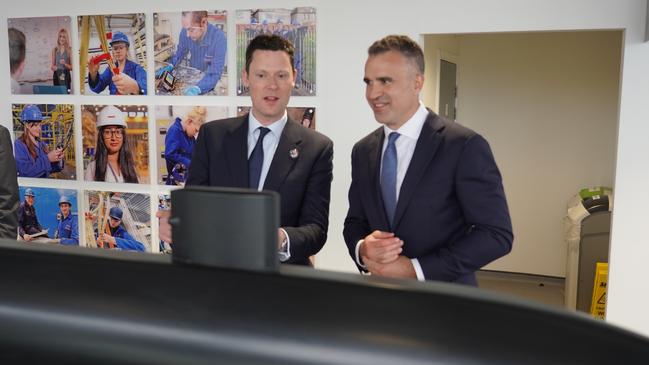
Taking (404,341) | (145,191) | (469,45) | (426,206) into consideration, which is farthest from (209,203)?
(469,45)

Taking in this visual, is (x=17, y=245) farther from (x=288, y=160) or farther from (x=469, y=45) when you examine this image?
(x=469, y=45)

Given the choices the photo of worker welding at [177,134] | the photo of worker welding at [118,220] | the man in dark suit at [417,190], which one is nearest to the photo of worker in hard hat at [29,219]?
the photo of worker welding at [118,220]

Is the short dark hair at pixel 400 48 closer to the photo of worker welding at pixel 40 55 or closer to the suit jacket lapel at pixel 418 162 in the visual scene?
the suit jacket lapel at pixel 418 162

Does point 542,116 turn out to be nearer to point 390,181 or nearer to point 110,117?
point 110,117

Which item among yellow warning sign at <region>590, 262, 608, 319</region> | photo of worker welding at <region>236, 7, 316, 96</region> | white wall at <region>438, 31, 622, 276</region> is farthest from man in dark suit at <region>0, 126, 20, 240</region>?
white wall at <region>438, 31, 622, 276</region>

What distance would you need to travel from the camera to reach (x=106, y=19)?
441cm

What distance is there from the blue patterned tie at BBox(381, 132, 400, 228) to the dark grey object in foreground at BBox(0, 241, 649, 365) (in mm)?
1671

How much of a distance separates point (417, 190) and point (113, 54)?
10.8ft

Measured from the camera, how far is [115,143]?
454cm

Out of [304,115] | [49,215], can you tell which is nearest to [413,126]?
[304,115]

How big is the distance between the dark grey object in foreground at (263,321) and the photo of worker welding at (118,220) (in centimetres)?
430

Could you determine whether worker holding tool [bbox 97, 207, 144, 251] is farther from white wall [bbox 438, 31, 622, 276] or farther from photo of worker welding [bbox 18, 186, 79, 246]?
white wall [bbox 438, 31, 622, 276]

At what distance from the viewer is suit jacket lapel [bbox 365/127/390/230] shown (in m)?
2.02

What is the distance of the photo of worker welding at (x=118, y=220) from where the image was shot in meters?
4.55
